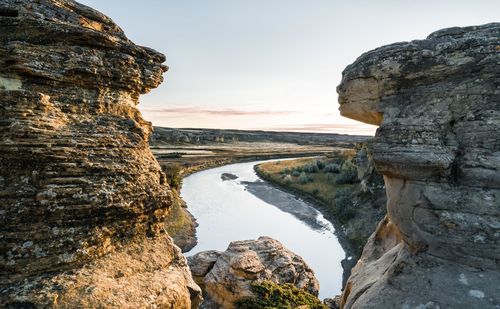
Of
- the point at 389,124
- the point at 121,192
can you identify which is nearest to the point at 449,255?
the point at 389,124

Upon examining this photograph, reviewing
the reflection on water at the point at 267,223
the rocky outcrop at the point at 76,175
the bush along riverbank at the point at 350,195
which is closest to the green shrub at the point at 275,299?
the reflection on water at the point at 267,223

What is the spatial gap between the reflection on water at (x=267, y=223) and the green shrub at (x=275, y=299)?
4.39 meters

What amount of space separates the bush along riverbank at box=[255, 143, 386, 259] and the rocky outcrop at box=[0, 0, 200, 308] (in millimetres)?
9759

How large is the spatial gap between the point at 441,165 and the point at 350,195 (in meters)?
23.8

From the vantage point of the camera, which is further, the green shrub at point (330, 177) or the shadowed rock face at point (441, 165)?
the green shrub at point (330, 177)

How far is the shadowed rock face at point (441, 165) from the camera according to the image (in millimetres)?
7754

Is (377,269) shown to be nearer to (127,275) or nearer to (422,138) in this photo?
(422,138)

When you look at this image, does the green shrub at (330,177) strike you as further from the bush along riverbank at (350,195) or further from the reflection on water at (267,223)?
the reflection on water at (267,223)

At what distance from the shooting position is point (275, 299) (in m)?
13.0

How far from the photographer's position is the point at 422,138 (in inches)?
346

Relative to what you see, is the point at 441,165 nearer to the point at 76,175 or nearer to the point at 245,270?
the point at 76,175

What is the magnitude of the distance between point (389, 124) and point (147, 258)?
6829mm

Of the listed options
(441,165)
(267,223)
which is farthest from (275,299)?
(267,223)

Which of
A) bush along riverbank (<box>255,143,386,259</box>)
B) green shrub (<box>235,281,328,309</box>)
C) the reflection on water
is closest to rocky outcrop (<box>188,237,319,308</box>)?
green shrub (<box>235,281,328,309</box>)
